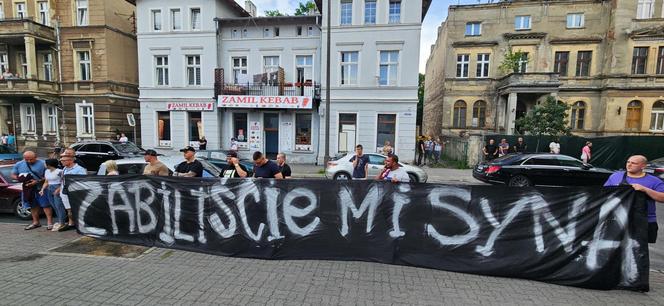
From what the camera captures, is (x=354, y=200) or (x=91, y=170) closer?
(x=354, y=200)

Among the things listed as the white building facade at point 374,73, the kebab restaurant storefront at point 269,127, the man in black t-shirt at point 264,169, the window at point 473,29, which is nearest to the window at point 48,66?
the kebab restaurant storefront at point 269,127

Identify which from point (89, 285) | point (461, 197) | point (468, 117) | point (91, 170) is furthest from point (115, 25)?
point (468, 117)

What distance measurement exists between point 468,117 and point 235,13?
802 inches

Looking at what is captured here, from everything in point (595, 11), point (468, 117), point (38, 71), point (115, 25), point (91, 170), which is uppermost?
point (595, 11)

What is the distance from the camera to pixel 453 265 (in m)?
3.88

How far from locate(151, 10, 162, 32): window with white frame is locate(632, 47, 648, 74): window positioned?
35966 mm

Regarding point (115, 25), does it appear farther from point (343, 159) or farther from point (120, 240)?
point (120, 240)

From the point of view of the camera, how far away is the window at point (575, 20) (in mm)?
24047

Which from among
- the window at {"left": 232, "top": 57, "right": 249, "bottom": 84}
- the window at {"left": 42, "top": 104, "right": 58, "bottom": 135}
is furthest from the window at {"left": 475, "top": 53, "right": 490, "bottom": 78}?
the window at {"left": 42, "top": 104, "right": 58, "bottom": 135}

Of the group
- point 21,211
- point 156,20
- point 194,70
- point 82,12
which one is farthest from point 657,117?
point 82,12

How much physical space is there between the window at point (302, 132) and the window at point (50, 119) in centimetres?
1730

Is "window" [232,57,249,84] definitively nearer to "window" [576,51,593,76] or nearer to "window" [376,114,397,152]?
"window" [376,114,397,152]

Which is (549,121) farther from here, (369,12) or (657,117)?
(657,117)

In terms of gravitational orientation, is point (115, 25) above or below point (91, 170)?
above
